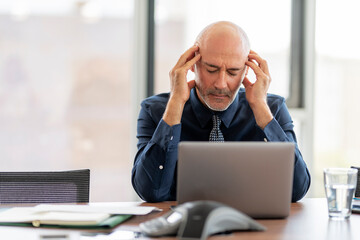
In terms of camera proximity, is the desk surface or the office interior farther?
the office interior

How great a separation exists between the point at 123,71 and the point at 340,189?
2306 millimetres

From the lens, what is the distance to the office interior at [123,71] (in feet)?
11.5

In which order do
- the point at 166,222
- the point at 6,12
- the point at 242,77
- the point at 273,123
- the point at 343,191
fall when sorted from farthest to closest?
the point at 6,12 → the point at 242,77 → the point at 273,123 → the point at 343,191 → the point at 166,222

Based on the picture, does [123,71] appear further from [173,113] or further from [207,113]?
[173,113]

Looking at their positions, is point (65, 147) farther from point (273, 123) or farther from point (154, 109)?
point (273, 123)

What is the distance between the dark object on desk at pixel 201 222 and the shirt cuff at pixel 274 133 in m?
0.63

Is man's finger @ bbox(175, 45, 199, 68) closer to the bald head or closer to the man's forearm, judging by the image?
the bald head

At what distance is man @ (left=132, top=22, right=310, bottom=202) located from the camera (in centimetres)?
195

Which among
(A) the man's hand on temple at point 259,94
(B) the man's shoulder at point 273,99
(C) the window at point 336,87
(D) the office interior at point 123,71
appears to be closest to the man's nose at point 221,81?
(A) the man's hand on temple at point 259,94


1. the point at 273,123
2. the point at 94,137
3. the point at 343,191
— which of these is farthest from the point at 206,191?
the point at 94,137

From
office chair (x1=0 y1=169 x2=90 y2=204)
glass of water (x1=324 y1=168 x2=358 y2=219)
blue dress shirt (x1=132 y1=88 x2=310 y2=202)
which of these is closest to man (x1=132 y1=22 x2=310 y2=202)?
blue dress shirt (x1=132 y1=88 x2=310 y2=202)

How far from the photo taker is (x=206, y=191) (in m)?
1.42

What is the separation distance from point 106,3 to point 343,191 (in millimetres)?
2471

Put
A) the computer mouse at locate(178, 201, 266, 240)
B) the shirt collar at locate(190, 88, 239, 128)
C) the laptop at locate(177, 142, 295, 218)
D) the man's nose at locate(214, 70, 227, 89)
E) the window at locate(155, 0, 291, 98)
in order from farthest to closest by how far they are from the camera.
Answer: the window at locate(155, 0, 291, 98) → the shirt collar at locate(190, 88, 239, 128) → the man's nose at locate(214, 70, 227, 89) → the laptop at locate(177, 142, 295, 218) → the computer mouse at locate(178, 201, 266, 240)
